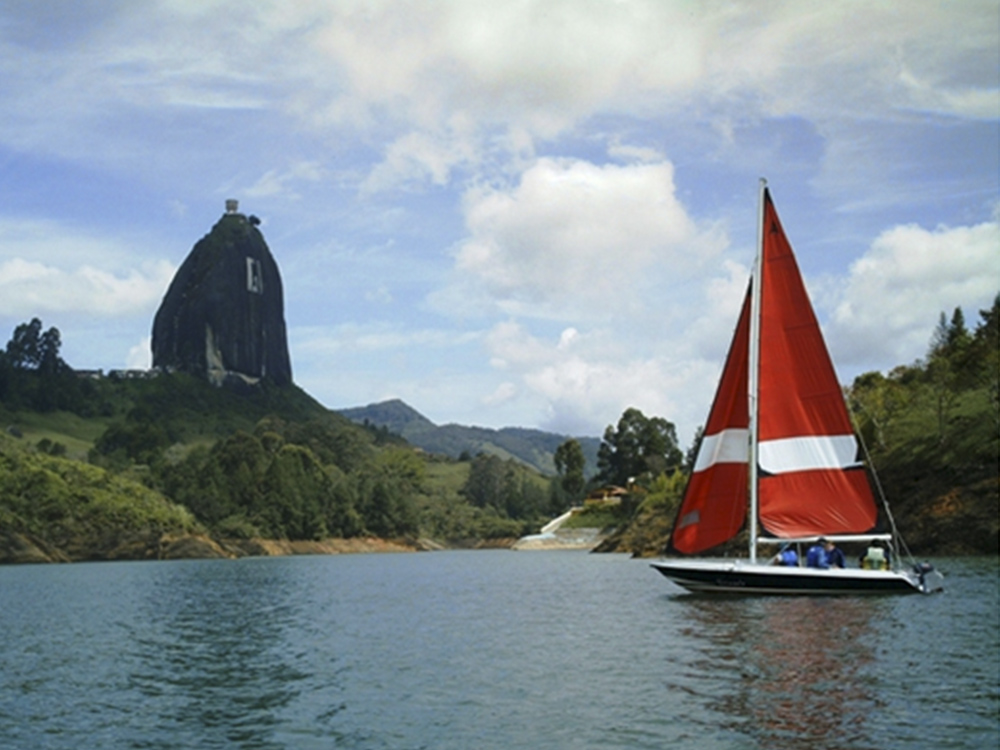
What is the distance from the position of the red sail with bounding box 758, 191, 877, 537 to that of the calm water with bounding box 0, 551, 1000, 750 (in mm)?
4078

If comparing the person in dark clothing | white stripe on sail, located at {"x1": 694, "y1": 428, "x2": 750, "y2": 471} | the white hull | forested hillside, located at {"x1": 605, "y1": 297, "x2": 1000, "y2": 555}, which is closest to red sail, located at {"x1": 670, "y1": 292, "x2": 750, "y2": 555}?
white stripe on sail, located at {"x1": 694, "y1": 428, "x2": 750, "y2": 471}

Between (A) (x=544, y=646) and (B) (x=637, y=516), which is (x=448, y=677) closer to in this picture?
(A) (x=544, y=646)

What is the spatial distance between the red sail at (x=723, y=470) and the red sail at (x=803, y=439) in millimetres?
1089

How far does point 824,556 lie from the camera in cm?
4806

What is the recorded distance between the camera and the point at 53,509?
15575 cm

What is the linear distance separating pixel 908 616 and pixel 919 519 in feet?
172

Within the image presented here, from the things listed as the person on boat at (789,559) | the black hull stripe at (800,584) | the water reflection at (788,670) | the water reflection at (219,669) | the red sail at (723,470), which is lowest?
the water reflection at (219,669)

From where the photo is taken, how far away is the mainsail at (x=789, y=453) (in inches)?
1905

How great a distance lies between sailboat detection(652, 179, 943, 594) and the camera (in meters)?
48.2

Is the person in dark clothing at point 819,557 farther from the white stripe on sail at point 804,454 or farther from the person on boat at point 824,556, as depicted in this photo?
the white stripe on sail at point 804,454

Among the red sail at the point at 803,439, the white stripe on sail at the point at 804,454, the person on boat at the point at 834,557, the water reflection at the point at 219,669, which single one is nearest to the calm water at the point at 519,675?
the water reflection at the point at 219,669

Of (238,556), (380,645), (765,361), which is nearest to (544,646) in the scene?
(380,645)

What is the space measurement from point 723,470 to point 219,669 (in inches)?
1033

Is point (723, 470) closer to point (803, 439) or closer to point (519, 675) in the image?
point (803, 439)
